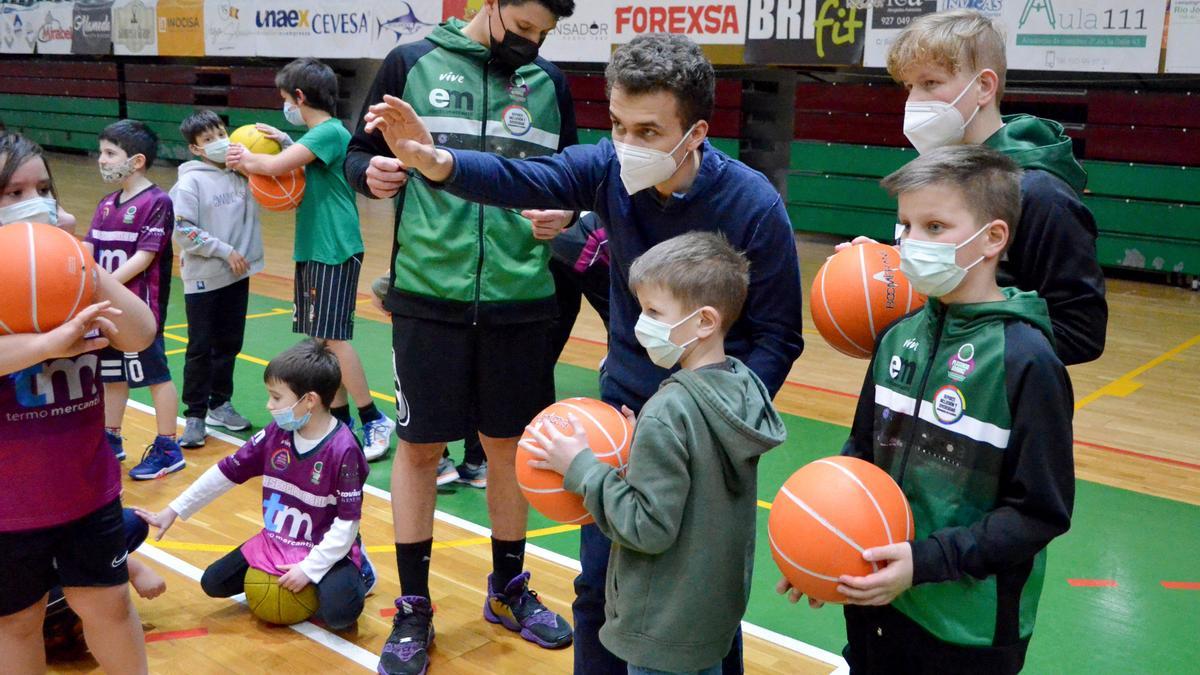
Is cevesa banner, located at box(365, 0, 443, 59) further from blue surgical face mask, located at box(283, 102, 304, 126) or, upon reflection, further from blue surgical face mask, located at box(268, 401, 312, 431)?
blue surgical face mask, located at box(268, 401, 312, 431)

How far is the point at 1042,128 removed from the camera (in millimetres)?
2340

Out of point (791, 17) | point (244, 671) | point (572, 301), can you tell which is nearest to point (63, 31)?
point (791, 17)

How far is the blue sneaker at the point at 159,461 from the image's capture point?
16.5 ft

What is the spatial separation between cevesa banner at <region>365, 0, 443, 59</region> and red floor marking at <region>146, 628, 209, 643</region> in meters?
12.8

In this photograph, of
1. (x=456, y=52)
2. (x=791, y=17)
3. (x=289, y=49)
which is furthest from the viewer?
(x=289, y=49)

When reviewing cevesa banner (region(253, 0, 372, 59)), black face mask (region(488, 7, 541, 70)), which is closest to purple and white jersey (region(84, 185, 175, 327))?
black face mask (region(488, 7, 541, 70))

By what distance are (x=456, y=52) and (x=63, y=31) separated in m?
22.0

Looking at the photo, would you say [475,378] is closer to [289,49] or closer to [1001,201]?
[1001,201]

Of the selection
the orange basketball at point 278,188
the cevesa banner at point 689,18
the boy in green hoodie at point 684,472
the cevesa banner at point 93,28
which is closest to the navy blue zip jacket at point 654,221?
the boy in green hoodie at point 684,472

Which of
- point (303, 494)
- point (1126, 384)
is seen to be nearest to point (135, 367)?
point (303, 494)

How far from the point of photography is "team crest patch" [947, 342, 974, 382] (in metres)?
2.04

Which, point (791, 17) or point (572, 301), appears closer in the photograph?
point (572, 301)

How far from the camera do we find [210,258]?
18.1 feet

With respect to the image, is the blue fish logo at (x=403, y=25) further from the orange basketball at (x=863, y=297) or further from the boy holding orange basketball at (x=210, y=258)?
the orange basketball at (x=863, y=297)
